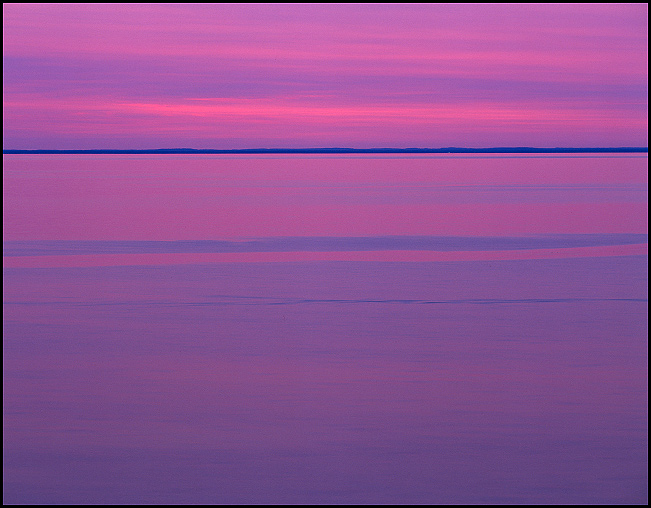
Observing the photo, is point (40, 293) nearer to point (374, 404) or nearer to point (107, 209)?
point (374, 404)

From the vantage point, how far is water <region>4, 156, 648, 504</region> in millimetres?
3977

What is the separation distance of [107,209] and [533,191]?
8314 millimetres

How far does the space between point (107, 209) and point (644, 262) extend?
8.25 meters

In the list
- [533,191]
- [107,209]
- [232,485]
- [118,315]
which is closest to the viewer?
[232,485]

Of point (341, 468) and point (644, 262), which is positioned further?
point (644, 262)

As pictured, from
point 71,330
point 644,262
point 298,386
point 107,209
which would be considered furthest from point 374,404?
point 107,209

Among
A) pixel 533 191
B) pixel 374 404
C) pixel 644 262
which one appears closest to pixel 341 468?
pixel 374 404

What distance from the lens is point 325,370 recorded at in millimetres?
5328

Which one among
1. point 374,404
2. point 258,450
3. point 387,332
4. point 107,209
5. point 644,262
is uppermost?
point 107,209

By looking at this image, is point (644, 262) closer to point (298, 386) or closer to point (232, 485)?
point (298, 386)

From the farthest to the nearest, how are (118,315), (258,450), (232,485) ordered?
(118,315)
(258,450)
(232,485)

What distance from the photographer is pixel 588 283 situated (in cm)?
762

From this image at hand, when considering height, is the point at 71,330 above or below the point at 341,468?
above

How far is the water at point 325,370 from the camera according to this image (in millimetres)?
3977
